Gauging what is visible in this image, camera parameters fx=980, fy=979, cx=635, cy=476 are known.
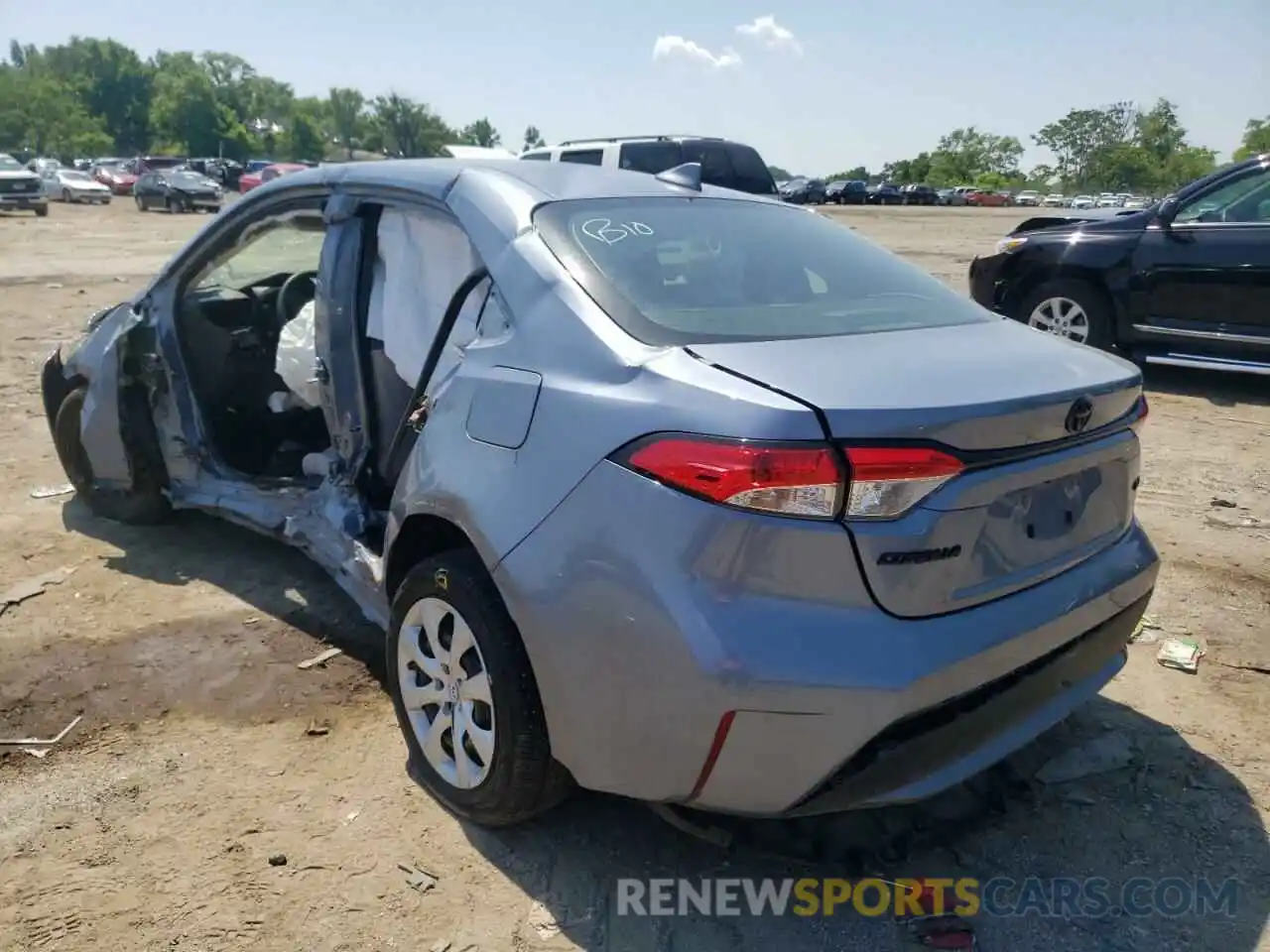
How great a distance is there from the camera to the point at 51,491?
5328mm

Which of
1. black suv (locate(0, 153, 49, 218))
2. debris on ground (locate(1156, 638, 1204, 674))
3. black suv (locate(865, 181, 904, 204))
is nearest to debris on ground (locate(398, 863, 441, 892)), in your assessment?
debris on ground (locate(1156, 638, 1204, 674))

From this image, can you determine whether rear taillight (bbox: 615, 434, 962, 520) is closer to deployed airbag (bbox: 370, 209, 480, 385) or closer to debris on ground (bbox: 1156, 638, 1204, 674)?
deployed airbag (bbox: 370, 209, 480, 385)

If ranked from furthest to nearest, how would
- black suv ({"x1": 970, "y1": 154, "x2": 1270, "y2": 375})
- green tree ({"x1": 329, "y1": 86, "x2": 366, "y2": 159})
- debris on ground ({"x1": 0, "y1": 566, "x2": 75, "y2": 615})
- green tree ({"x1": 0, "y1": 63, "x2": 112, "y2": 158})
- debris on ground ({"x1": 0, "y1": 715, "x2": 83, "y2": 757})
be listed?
green tree ({"x1": 329, "y1": 86, "x2": 366, "y2": 159}), green tree ({"x1": 0, "y1": 63, "x2": 112, "y2": 158}), black suv ({"x1": 970, "y1": 154, "x2": 1270, "y2": 375}), debris on ground ({"x1": 0, "y1": 566, "x2": 75, "y2": 615}), debris on ground ({"x1": 0, "y1": 715, "x2": 83, "y2": 757})

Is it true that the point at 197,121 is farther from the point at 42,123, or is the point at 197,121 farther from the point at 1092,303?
the point at 1092,303

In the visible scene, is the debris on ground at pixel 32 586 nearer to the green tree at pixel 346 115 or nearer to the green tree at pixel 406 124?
the green tree at pixel 406 124

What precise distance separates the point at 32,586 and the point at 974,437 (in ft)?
12.9

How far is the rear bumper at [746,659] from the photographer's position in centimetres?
189

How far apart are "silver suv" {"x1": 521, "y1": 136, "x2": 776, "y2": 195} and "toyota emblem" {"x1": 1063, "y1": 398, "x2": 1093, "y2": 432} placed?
1164 cm

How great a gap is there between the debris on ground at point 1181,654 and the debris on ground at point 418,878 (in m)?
2.58

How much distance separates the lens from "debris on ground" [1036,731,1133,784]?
9.18 ft

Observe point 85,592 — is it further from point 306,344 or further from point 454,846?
point 454,846

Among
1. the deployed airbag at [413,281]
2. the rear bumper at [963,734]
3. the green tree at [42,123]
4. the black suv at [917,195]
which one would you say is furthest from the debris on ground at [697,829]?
the green tree at [42,123]

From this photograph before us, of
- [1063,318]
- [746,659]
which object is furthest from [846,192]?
[746,659]

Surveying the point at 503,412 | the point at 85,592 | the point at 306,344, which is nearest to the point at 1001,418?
the point at 503,412
